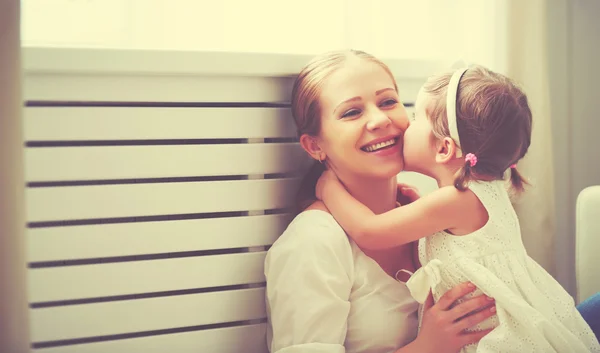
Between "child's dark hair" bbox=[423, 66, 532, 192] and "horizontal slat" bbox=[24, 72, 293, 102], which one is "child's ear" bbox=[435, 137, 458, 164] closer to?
"child's dark hair" bbox=[423, 66, 532, 192]

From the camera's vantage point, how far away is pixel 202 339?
1056 mm

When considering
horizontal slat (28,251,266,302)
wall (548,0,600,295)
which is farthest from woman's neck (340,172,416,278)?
wall (548,0,600,295)

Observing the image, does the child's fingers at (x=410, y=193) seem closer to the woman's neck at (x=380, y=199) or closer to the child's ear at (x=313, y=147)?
the woman's neck at (x=380, y=199)

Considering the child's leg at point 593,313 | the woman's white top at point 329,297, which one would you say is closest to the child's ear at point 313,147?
the woman's white top at point 329,297

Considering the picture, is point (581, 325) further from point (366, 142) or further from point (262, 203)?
point (262, 203)

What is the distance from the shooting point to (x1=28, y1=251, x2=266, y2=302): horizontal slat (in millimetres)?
988

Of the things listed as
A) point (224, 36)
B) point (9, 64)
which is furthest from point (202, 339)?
point (224, 36)

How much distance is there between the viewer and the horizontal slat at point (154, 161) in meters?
0.98

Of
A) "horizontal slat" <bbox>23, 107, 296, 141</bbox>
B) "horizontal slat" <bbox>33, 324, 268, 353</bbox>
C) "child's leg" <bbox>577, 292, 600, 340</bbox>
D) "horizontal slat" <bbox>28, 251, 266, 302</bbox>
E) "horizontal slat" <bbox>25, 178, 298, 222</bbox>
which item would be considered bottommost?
"horizontal slat" <bbox>33, 324, 268, 353</bbox>

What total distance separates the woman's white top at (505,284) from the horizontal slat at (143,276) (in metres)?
0.32

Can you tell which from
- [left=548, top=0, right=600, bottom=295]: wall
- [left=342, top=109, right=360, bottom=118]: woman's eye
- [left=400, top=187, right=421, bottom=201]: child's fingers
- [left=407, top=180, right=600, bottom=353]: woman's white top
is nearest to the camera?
[left=407, top=180, right=600, bottom=353]: woman's white top

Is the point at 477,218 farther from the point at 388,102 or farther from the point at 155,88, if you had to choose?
the point at 155,88

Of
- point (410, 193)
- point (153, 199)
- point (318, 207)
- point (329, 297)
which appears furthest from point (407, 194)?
point (153, 199)

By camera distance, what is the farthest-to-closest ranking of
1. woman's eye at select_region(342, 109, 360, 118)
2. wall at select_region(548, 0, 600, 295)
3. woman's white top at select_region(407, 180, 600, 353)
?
wall at select_region(548, 0, 600, 295) → woman's eye at select_region(342, 109, 360, 118) → woman's white top at select_region(407, 180, 600, 353)
